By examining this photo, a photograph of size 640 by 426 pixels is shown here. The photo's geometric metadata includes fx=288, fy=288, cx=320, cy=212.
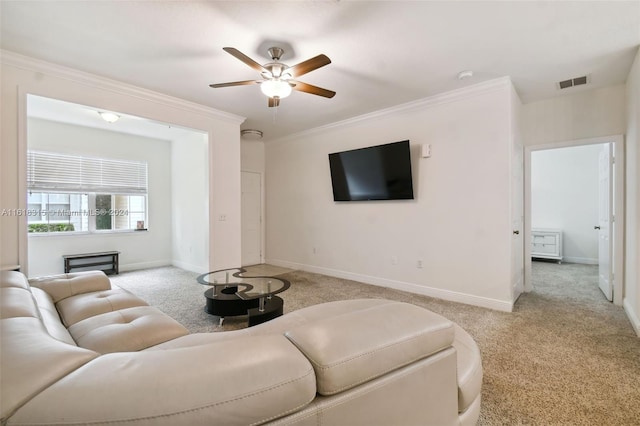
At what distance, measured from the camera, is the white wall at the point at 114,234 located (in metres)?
4.55

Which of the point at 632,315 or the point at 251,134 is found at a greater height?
the point at 251,134

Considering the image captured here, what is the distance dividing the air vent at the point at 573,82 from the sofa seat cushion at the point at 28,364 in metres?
4.59

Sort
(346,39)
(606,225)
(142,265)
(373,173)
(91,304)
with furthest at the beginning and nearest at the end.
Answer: (142,265) < (373,173) < (606,225) < (346,39) < (91,304)

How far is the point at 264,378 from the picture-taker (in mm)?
684

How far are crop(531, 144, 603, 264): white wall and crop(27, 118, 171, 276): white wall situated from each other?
26.5ft

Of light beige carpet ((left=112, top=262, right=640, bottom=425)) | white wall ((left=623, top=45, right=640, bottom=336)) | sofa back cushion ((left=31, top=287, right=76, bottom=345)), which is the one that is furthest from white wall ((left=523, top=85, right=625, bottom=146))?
sofa back cushion ((left=31, top=287, right=76, bottom=345))

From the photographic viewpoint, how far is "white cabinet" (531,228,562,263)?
5895 millimetres

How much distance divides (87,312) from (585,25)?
4243 mm

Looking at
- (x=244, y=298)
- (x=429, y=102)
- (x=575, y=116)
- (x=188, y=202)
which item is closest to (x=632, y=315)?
(x=575, y=116)

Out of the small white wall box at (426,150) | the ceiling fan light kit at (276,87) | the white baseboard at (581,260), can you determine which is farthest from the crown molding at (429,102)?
the white baseboard at (581,260)

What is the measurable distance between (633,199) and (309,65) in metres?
3.46

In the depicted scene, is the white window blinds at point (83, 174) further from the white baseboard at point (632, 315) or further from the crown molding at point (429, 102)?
the white baseboard at point (632, 315)

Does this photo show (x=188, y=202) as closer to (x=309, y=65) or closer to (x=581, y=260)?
(x=309, y=65)

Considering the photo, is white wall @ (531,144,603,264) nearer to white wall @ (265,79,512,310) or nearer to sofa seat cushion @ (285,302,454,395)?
white wall @ (265,79,512,310)
